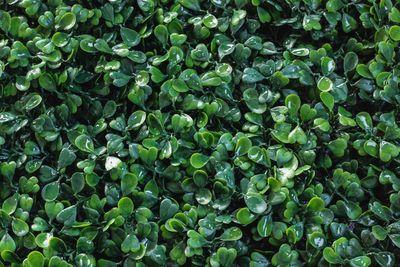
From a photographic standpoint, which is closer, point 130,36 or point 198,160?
point 198,160

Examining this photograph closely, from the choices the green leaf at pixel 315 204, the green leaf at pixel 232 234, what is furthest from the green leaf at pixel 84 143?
the green leaf at pixel 315 204

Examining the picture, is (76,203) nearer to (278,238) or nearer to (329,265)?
(278,238)

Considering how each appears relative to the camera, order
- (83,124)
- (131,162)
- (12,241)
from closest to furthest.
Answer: (12,241)
(131,162)
(83,124)

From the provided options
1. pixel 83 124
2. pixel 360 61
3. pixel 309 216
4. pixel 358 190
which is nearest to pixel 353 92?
pixel 360 61

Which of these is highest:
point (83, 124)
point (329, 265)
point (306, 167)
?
point (83, 124)

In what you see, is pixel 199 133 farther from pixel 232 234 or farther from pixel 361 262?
pixel 361 262

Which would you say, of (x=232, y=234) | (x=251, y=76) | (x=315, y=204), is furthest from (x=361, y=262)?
(x=251, y=76)

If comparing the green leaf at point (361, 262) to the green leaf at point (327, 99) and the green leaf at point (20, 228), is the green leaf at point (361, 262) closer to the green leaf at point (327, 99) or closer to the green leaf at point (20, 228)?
the green leaf at point (327, 99)

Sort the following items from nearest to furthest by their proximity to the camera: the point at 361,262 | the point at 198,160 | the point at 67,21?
the point at 361,262, the point at 198,160, the point at 67,21

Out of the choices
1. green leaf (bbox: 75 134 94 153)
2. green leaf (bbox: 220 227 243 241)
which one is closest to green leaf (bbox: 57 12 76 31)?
green leaf (bbox: 75 134 94 153)
